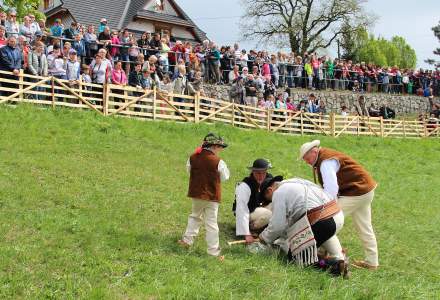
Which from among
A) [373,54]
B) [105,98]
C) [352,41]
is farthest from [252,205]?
[373,54]

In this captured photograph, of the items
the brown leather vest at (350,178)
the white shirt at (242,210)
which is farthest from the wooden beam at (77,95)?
the brown leather vest at (350,178)

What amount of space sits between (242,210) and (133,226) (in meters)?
1.56

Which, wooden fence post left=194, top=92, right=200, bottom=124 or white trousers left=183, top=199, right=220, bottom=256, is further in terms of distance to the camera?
wooden fence post left=194, top=92, right=200, bottom=124

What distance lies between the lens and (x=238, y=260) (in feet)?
23.6

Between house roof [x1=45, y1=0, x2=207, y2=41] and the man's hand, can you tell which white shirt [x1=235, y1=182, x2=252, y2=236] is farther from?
house roof [x1=45, y1=0, x2=207, y2=41]

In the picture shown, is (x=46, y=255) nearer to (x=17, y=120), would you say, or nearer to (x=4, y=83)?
(x=17, y=120)

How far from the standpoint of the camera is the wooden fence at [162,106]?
16125 mm

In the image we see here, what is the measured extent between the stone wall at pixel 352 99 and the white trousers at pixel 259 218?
51.3 ft

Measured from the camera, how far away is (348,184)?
25.7 ft

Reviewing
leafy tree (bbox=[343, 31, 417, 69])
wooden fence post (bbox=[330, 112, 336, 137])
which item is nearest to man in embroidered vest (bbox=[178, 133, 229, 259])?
wooden fence post (bbox=[330, 112, 336, 137])

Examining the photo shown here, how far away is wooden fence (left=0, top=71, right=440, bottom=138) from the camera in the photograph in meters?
16.1

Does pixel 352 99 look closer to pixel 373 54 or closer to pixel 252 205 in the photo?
pixel 252 205

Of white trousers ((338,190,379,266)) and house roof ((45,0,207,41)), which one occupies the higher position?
house roof ((45,0,207,41))

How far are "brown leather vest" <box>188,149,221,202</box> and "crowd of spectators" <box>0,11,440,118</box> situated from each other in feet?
32.1
